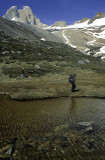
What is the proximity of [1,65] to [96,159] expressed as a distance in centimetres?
4070

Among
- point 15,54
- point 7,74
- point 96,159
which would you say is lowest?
point 96,159

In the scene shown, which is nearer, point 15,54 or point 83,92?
point 83,92

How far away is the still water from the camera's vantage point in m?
7.88

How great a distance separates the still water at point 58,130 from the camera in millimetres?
7876

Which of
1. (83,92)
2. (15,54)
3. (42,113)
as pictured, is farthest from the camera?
(15,54)

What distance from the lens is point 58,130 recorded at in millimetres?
10250

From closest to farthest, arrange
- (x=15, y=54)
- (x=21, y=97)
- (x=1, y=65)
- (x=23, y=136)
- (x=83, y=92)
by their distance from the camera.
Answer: (x=23, y=136), (x=21, y=97), (x=83, y=92), (x=1, y=65), (x=15, y=54)

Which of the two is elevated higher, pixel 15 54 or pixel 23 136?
pixel 15 54

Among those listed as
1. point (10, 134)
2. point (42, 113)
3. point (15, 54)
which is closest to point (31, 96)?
point (42, 113)

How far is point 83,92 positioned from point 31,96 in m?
8.75

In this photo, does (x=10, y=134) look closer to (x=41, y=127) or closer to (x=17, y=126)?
(x=17, y=126)

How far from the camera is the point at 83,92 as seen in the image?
78.2 ft

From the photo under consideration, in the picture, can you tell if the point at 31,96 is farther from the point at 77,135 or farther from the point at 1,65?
the point at 1,65

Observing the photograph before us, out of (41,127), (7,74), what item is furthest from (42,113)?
(7,74)
